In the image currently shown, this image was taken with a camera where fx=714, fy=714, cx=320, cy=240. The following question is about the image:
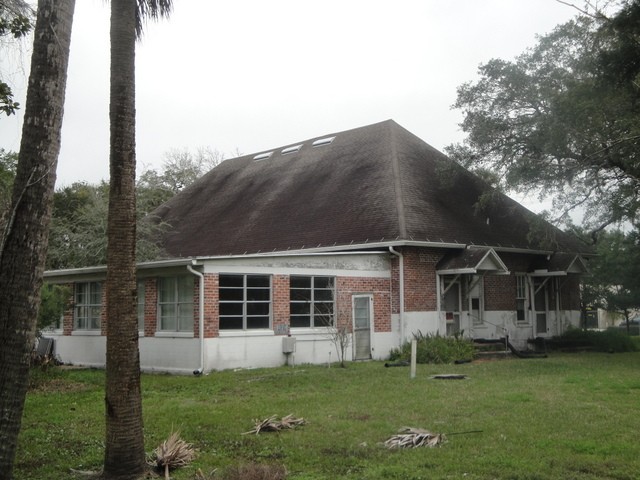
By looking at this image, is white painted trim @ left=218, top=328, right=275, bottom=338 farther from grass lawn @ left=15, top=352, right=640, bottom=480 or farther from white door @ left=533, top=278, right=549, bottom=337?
white door @ left=533, top=278, right=549, bottom=337

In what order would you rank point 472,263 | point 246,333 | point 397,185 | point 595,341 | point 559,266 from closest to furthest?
point 246,333, point 472,263, point 397,185, point 595,341, point 559,266

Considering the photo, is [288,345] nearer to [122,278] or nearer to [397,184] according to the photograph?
[397,184]

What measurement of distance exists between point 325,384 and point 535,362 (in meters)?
7.45

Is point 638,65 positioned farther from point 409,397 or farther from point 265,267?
point 265,267

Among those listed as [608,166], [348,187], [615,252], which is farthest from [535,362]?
[615,252]

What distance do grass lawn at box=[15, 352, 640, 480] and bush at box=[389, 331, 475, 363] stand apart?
2.87m

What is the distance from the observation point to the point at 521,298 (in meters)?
26.6

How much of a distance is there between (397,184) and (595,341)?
9.56 meters

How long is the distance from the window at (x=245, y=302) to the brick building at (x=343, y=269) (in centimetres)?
3

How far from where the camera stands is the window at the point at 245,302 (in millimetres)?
19125

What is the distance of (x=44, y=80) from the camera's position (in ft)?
Result: 24.5

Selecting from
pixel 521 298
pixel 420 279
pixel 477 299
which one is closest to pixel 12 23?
pixel 420 279

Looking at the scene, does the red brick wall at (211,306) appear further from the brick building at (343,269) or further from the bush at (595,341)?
the bush at (595,341)

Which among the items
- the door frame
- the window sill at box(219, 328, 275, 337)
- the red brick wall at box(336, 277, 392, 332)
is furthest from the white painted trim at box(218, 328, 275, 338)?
the door frame
